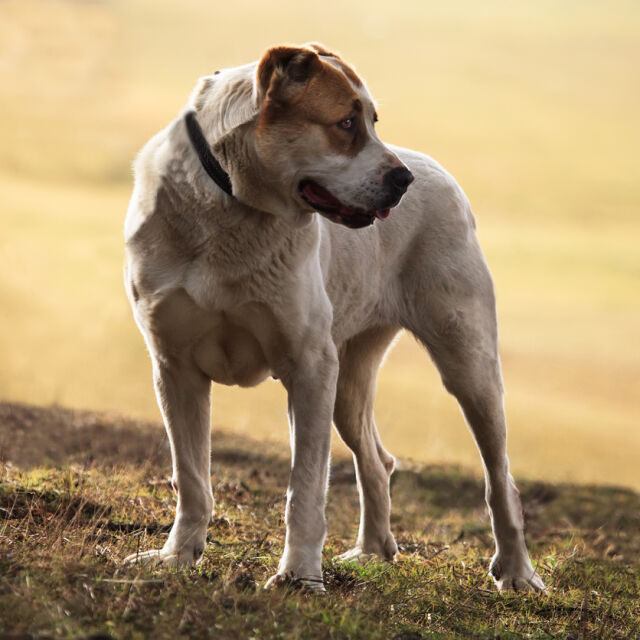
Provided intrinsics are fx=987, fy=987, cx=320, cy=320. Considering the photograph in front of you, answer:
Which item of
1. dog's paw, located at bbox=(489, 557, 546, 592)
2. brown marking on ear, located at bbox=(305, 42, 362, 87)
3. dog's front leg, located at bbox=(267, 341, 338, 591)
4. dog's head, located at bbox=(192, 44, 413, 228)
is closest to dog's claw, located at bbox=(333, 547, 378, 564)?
dog's paw, located at bbox=(489, 557, 546, 592)

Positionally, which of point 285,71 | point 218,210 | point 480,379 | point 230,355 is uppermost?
point 285,71

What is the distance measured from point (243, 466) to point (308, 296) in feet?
15.4

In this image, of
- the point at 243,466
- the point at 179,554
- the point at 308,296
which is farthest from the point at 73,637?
the point at 243,466

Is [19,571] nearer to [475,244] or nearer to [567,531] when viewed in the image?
[475,244]

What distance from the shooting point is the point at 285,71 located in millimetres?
4125

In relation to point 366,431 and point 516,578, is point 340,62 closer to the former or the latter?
point 366,431

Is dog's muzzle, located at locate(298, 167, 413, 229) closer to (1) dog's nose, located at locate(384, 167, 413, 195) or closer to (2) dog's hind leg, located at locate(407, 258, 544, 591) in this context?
(1) dog's nose, located at locate(384, 167, 413, 195)

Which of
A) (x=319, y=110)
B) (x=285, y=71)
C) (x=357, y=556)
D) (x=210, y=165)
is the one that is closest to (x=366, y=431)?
(x=357, y=556)

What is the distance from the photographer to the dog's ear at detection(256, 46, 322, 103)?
13.5 ft

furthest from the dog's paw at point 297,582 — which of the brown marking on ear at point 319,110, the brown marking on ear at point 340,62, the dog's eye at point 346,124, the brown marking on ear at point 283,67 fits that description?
the brown marking on ear at point 340,62

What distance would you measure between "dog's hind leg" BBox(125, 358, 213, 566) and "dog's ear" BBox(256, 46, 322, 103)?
53.9 inches

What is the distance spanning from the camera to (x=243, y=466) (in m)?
8.91

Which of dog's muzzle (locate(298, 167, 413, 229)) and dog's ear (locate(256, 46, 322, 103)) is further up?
dog's ear (locate(256, 46, 322, 103))

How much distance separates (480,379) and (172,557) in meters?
2.09
